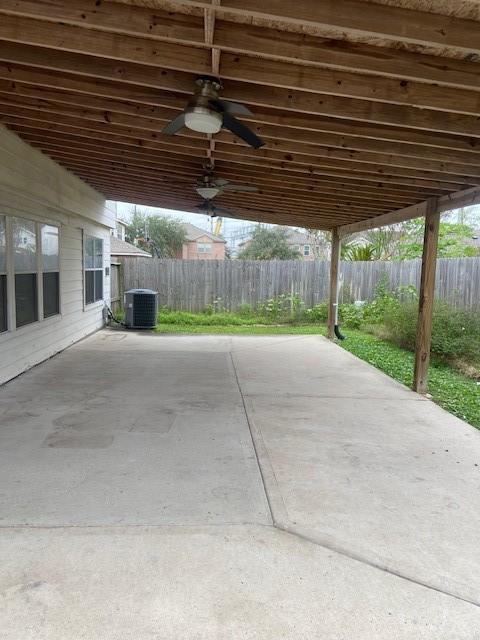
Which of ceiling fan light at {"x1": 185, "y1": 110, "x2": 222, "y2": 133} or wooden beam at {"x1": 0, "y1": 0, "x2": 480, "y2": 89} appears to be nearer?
wooden beam at {"x1": 0, "y1": 0, "x2": 480, "y2": 89}

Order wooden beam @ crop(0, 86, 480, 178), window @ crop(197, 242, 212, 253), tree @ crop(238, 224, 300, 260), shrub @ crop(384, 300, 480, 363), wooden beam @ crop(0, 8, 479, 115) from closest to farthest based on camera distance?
wooden beam @ crop(0, 8, 479, 115) < wooden beam @ crop(0, 86, 480, 178) < shrub @ crop(384, 300, 480, 363) < tree @ crop(238, 224, 300, 260) < window @ crop(197, 242, 212, 253)

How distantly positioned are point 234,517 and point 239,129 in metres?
2.74

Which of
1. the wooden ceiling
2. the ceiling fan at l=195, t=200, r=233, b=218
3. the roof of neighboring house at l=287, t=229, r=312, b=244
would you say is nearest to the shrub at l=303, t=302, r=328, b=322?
the ceiling fan at l=195, t=200, r=233, b=218

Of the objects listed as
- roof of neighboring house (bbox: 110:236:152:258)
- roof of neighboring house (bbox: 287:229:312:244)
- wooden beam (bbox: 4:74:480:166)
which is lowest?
roof of neighboring house (bbox: 110:236:152:258)

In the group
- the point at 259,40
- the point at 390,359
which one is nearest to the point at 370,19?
the point at 259,40

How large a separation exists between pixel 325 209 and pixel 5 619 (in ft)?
24.4

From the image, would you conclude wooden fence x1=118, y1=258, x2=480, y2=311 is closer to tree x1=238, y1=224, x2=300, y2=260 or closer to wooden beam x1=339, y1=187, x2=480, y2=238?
wooden beam x1=339, y1=187, x2=480, y2=238

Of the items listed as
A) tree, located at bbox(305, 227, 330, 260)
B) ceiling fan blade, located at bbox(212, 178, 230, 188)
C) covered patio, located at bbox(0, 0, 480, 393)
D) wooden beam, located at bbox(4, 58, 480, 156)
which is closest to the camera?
covered patio, located at bbox(0, 0, 480, 393)

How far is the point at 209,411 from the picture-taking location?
471 centimetres

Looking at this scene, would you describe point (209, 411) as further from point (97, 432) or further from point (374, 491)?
point (374, 491)

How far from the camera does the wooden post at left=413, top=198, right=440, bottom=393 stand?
5727 mm

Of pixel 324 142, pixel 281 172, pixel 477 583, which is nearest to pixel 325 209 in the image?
pixel 281 172

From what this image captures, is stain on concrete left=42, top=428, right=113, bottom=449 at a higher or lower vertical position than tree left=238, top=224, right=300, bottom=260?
lower

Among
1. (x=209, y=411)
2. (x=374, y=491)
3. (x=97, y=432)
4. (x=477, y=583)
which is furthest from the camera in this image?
(x=209, y=411)
